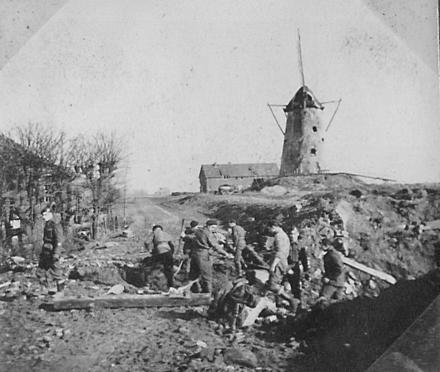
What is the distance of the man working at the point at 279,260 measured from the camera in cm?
228

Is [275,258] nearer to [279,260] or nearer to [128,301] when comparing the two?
[279,260]

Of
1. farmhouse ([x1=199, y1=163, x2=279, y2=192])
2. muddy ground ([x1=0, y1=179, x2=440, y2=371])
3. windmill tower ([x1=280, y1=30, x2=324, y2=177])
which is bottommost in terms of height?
muddy ground ([x1=0, y1=179, x2=440, y2=371])

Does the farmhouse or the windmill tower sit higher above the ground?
the windmill tower

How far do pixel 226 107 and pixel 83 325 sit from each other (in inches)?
46.2

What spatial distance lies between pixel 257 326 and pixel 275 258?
1.05 feet

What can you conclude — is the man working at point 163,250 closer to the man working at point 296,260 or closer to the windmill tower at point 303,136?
the man working at point 296,260

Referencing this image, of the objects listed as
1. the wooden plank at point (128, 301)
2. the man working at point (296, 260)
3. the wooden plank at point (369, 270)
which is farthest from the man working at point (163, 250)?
the wooden plank at point (369, 270)

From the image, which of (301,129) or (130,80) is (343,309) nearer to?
(301,129)

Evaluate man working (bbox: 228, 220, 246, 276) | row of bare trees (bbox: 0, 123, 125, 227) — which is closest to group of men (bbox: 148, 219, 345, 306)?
man working (bbox: 228, 220, 246, 276)

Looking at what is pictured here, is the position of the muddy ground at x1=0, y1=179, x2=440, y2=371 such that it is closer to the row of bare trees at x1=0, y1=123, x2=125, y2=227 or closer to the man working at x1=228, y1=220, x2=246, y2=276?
the man working at x1=228, y1=220, x2=246, y2=276

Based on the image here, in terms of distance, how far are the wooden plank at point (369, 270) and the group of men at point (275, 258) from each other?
5 centimetres

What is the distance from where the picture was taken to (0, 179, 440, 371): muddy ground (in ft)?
6.81

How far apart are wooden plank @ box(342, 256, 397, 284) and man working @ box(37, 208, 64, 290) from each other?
1.32 metres

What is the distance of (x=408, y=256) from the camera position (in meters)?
2.37
